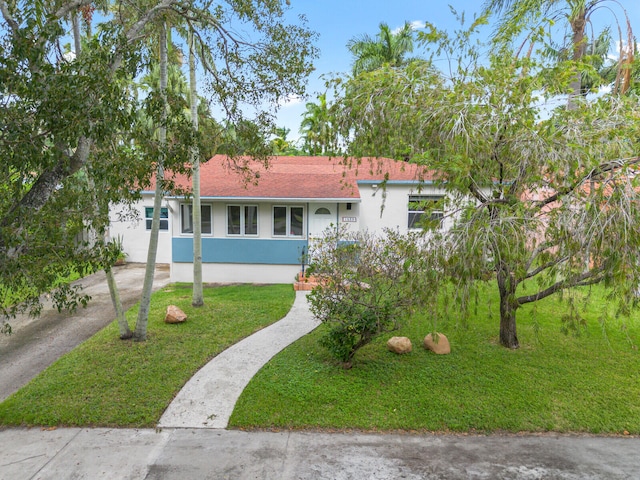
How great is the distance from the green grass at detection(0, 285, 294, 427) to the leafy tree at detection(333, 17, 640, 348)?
470cm

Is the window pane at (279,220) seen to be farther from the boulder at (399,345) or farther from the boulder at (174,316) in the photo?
the boulder at (399,345)

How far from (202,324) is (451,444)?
6.11 m

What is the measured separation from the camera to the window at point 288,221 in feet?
43.9

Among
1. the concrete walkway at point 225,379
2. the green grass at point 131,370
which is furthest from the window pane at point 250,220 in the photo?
the concrete walkway at point 225,379

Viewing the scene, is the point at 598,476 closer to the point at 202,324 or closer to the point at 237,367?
the point at 237,367

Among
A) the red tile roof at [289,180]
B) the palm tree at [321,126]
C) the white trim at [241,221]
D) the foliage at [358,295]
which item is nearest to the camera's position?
the palm tree at [321,126]

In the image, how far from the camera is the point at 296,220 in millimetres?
13438

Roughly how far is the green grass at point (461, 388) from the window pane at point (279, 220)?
5800mm

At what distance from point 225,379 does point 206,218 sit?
7919 millimetres

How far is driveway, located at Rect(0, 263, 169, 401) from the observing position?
276 inches

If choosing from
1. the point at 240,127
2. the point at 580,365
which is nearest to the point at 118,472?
the point at 240,127

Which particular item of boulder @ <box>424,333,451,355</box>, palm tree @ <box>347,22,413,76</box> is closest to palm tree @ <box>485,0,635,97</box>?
boulder @ <box>424,333,451,355</box>

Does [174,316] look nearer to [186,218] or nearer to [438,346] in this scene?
[186,218]

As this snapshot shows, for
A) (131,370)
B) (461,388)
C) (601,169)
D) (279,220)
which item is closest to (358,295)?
(461,388)
